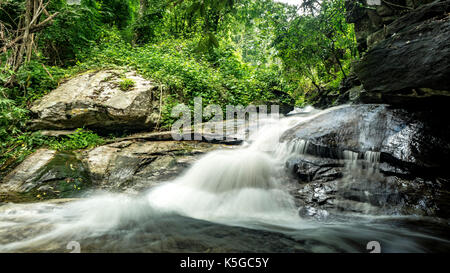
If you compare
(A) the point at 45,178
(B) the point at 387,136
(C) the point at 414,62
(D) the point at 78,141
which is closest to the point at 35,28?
(D) the point at 78,141

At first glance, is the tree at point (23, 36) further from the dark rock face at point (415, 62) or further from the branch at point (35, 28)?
the dark rock face at point (415, 62)

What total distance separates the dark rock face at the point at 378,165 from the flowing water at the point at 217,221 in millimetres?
89

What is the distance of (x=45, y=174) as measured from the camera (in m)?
3.37

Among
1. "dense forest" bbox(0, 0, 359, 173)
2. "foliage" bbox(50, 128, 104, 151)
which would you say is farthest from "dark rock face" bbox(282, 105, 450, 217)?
"foliage" bbox(50, 128, 104, 151)

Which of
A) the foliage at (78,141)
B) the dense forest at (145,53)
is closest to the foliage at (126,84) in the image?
the dense forest at (145,53)

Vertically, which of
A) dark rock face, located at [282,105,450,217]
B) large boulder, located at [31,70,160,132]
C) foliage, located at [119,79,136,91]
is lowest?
dark rock face, located at [282,105,450,217]

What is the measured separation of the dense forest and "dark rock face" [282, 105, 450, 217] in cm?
229

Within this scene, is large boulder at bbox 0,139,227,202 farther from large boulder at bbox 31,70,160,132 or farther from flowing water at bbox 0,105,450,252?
large boulder at bbox 31,70,160,132

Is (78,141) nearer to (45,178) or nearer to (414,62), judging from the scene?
(45,178)

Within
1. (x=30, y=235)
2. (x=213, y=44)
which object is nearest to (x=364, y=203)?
(x=213, y=44)

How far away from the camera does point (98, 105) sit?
4625 mm

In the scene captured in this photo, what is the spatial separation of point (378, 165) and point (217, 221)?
7.57ft

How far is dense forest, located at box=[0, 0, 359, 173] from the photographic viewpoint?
4.38 meters

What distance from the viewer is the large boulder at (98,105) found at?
4.47 m
